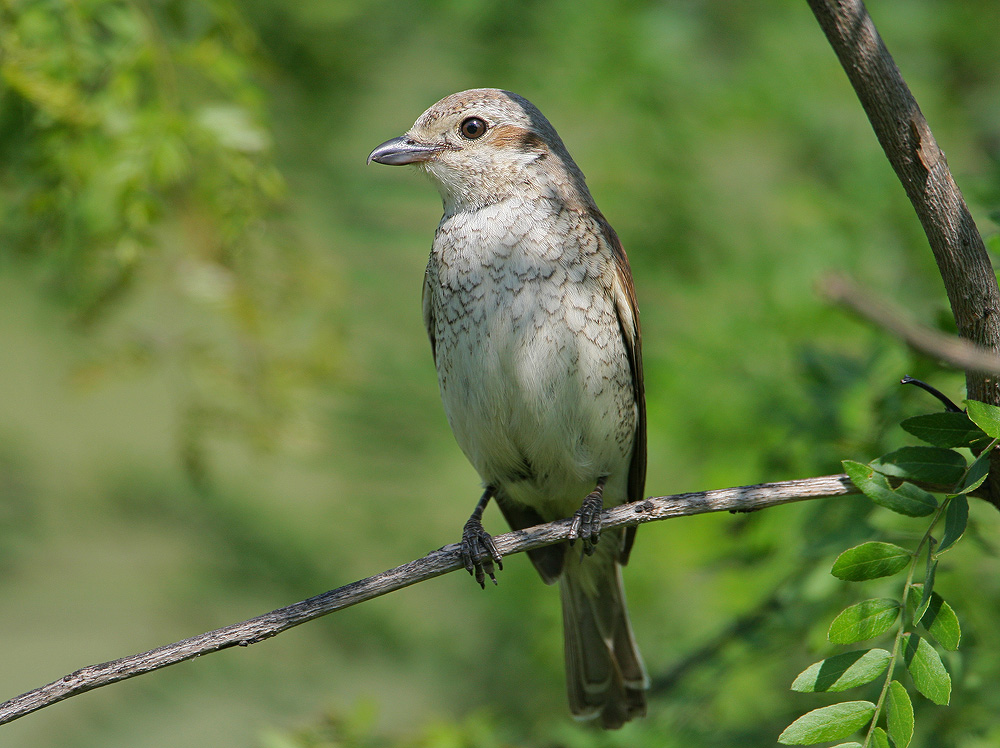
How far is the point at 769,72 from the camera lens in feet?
19.3

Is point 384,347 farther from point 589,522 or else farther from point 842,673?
point 842,673

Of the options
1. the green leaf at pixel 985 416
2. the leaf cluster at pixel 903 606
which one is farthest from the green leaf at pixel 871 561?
the green leaf at pixel 985 416

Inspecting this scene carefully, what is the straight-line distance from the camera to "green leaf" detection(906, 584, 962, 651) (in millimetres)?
2037

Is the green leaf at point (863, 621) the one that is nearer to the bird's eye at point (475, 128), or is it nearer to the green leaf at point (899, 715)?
the green leaf at point (899, 715)

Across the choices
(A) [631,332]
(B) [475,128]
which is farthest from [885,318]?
(B) [475,128]

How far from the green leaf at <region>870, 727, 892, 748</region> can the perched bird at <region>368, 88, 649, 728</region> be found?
1.44 metres

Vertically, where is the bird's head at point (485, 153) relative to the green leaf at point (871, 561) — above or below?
above

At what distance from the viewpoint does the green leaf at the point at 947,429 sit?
223 cm

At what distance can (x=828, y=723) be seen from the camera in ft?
6.93

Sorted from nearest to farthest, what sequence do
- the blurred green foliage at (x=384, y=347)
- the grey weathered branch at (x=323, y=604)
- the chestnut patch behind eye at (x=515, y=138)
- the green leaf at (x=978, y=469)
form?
the green leaf at (x=978, y=469)
the grey weathered branch at (x=323, y=604)
the blurred green foliage at (x=384, y=347)
the chestnut patch behind eye at (x=515, y=138)

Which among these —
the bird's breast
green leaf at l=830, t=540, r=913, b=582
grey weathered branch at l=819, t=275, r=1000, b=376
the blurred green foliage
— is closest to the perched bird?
the bird's breast

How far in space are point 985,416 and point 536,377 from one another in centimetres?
190

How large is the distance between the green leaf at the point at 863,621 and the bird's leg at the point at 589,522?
1.06m

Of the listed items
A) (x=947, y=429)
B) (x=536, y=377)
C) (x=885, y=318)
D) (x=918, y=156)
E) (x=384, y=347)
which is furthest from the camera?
(x=384, y=347)
